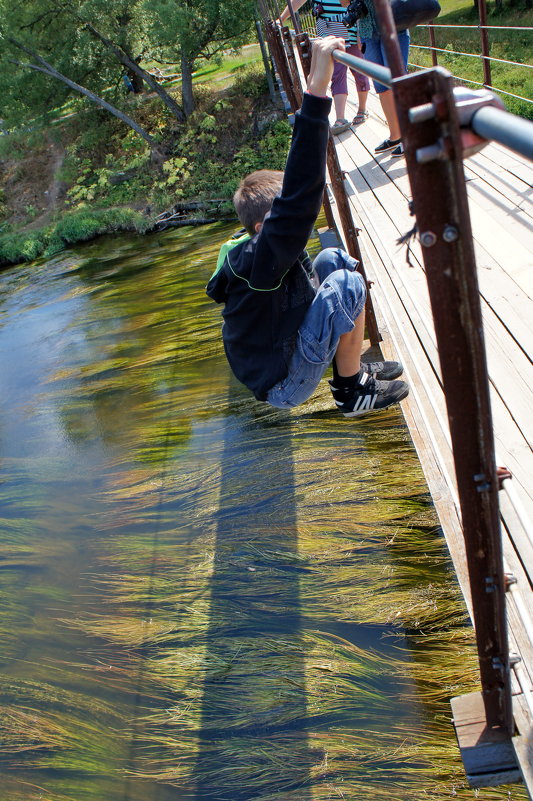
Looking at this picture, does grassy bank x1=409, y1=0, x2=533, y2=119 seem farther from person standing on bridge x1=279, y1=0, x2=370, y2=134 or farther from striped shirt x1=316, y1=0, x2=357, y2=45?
person standing on bridge x1=279, y1=0, x2=370, y2=134

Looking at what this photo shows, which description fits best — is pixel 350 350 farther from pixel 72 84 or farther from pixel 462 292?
pixel 72 84

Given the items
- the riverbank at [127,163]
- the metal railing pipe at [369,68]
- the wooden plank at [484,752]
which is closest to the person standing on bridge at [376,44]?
the metal railing pipe at [369,68]

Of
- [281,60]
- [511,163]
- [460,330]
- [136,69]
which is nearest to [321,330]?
[460,330]

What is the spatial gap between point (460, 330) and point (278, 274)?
108 centimetres

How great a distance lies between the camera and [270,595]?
2.50 meters

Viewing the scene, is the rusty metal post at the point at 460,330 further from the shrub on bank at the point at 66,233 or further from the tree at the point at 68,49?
the tree at the point at 68,49

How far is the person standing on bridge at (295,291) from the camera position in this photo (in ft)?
5.80

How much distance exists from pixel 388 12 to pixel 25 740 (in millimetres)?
2490

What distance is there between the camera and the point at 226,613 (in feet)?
8.20

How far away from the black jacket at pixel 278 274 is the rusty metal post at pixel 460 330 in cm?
95

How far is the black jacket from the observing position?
1.75 m

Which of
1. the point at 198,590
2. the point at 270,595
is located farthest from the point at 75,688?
the point at 270,595

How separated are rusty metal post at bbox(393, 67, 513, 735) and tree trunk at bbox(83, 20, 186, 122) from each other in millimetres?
13912

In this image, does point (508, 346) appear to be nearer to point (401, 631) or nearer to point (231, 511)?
point (401, 631)
